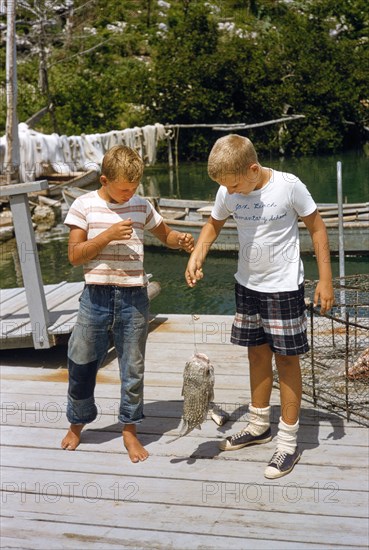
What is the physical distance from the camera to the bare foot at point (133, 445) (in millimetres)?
3713

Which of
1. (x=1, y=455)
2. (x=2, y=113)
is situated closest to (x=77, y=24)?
(x=2, y=113)

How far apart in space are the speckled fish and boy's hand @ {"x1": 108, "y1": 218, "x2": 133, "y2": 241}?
0.67 m

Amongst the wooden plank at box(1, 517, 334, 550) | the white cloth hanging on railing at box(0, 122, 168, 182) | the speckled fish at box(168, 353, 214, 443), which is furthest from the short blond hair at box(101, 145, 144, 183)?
the white cloth hanging on railing at box(0, 122, 168, 182)

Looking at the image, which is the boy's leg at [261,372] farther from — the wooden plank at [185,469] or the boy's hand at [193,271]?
the boy's hand at [193,271]

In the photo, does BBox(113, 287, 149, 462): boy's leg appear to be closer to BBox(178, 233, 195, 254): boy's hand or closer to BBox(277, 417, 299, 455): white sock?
BBox(178, 233, 195, 254): boy's hand

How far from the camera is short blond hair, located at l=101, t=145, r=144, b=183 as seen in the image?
3383 millimetres

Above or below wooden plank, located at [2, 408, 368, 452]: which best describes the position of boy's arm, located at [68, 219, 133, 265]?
above

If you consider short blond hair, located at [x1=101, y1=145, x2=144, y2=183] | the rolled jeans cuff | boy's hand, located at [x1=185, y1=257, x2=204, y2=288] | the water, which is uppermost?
short blond hair, located at [x1=101, y1=145, x2=144, y2=183]

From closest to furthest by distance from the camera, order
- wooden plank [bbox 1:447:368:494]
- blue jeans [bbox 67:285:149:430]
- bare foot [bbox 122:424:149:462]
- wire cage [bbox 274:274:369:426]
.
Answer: wooden plank [bbox 1:447:368:494]
blue jeans [bbox 67:285:149:430]
bare foot [bbox 122:424:149:462]
wire cage [bbox 274:274:369:426]

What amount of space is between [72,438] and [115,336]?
0.58 meters

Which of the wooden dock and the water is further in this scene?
the water

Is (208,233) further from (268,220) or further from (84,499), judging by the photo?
(84,499)

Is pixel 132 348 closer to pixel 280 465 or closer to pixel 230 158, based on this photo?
pixel 280 465

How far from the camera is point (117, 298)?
11.8ft
